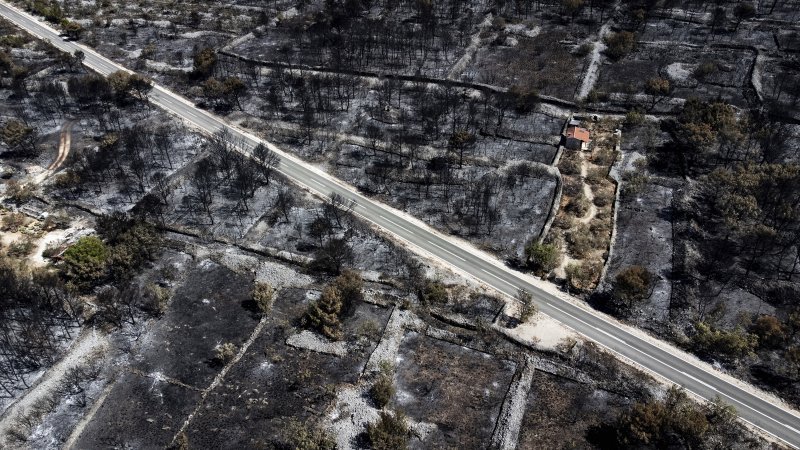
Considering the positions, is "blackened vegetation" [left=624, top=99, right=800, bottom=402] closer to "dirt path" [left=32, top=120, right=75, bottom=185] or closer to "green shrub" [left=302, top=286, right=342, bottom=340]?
"green shrub" [left=302, top=286, right=342, bottom=340]

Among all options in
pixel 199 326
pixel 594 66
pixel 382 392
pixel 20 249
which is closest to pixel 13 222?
pixel 20 249

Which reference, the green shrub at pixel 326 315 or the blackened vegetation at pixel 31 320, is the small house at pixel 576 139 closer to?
the green shrub at pixel 326 315

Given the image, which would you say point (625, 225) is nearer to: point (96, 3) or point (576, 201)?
point (576, 201)

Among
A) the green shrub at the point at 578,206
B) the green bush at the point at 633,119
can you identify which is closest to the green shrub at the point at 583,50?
the green bush at the point at 633,119

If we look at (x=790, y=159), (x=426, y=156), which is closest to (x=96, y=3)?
(x=426, y=156)

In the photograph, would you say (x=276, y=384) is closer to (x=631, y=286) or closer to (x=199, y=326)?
(x=199, y=326)

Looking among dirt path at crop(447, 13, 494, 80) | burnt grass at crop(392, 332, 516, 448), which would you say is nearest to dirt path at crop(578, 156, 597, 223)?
burnt grass at crop(392, 332, 516, 448)

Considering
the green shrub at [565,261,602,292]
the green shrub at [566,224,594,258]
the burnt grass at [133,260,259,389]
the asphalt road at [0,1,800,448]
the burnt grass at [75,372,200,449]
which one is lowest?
the burnt grass at [75,372,200,449]
